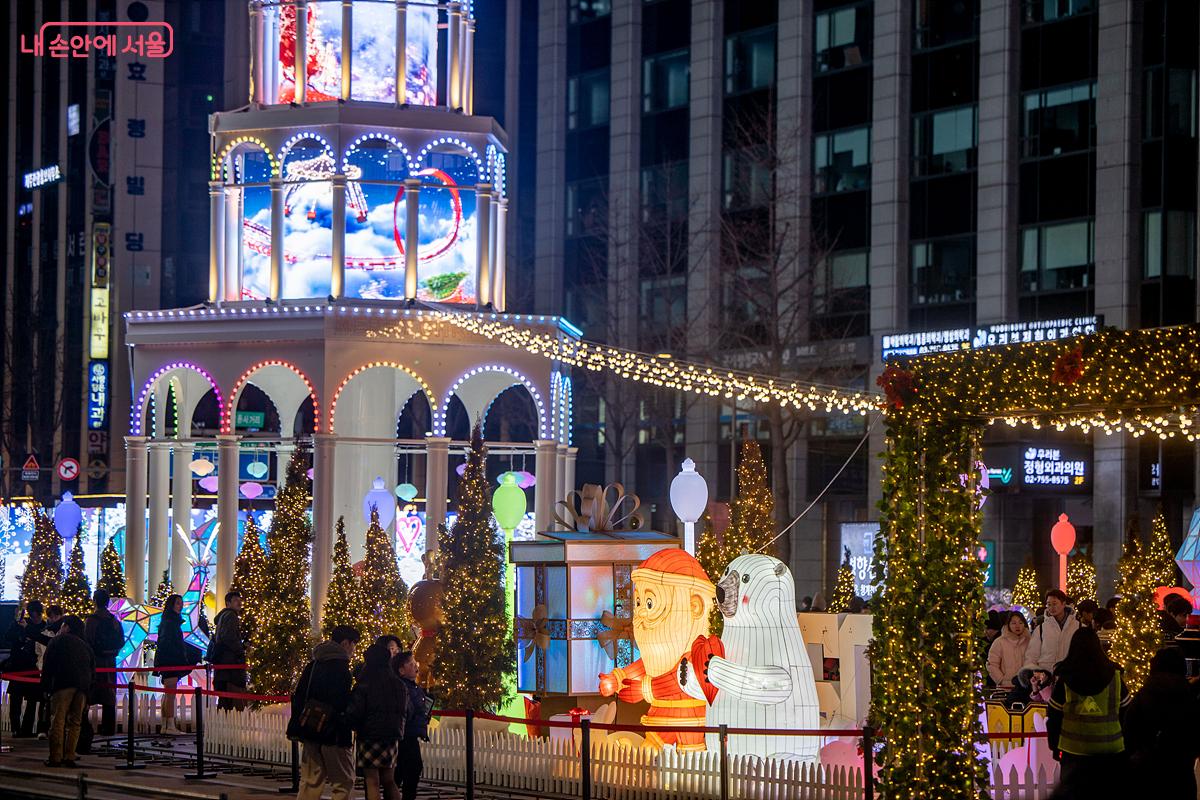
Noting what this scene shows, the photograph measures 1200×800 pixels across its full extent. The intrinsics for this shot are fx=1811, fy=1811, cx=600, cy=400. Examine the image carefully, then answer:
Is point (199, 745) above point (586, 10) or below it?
below

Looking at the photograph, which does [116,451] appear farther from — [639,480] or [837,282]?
[837,282]

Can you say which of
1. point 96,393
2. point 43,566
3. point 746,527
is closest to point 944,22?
point 746,527

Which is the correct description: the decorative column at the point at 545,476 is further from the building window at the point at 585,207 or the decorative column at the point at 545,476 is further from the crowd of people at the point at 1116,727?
the building window at the point at 585,207

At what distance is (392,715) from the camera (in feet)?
52.5

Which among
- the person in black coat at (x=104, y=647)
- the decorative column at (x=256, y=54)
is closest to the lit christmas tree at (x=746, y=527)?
the person in black coat at (x=104, y=647)

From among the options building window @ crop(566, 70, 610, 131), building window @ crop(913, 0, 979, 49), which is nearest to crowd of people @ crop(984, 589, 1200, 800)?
building window @ crop(913, 0, 979, 49)

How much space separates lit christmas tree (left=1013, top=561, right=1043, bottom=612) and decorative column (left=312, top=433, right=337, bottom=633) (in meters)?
14.0

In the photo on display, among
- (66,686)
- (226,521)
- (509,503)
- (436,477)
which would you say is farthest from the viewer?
(226,521)

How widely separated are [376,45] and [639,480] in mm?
26665

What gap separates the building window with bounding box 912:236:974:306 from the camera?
46094 millimetres

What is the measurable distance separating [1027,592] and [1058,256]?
1052 cm

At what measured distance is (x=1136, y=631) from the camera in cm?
2298

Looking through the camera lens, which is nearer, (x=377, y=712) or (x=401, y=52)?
(x=377, y=712)

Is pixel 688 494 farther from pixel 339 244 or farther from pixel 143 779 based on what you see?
pixel 339 244
